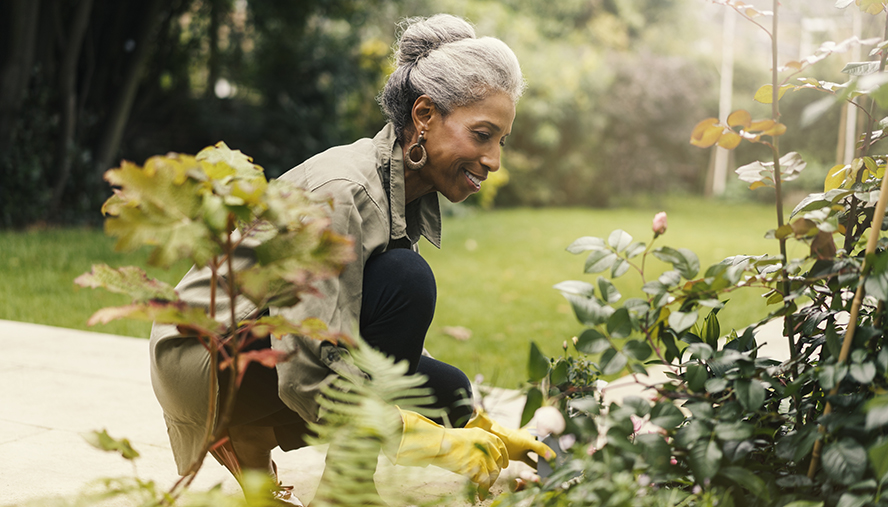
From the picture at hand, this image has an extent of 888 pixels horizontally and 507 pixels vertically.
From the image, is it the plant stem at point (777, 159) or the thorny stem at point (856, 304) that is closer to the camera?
the thorny stem at point (856, 304)

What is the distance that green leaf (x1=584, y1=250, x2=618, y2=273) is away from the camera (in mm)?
1129

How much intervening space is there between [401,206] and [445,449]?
648mm

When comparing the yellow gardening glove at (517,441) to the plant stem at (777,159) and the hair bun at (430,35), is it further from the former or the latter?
the hair bun at (430,35)

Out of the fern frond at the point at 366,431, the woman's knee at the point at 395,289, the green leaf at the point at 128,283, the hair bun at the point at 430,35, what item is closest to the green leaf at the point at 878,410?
the fern frond at the point at 366,431

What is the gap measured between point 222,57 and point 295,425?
9.64 m

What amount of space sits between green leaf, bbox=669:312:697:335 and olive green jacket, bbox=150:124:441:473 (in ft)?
1.89

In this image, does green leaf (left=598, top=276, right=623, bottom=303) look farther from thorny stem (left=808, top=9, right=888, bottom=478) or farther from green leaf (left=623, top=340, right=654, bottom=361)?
thorny stem (left=808, top=9, right=888, bottom=478)

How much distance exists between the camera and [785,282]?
118 cm

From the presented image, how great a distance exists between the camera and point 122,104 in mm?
8203

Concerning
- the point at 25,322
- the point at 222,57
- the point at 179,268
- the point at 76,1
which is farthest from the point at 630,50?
the point at 25,322

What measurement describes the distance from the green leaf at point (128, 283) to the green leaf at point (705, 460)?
0.76m

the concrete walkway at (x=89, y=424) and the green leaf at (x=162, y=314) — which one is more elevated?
the green leaf at (x=162, y=314)

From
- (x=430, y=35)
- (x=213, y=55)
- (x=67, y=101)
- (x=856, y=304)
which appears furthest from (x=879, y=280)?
(x=213, y=55)

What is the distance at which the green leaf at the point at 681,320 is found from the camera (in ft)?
3.47
